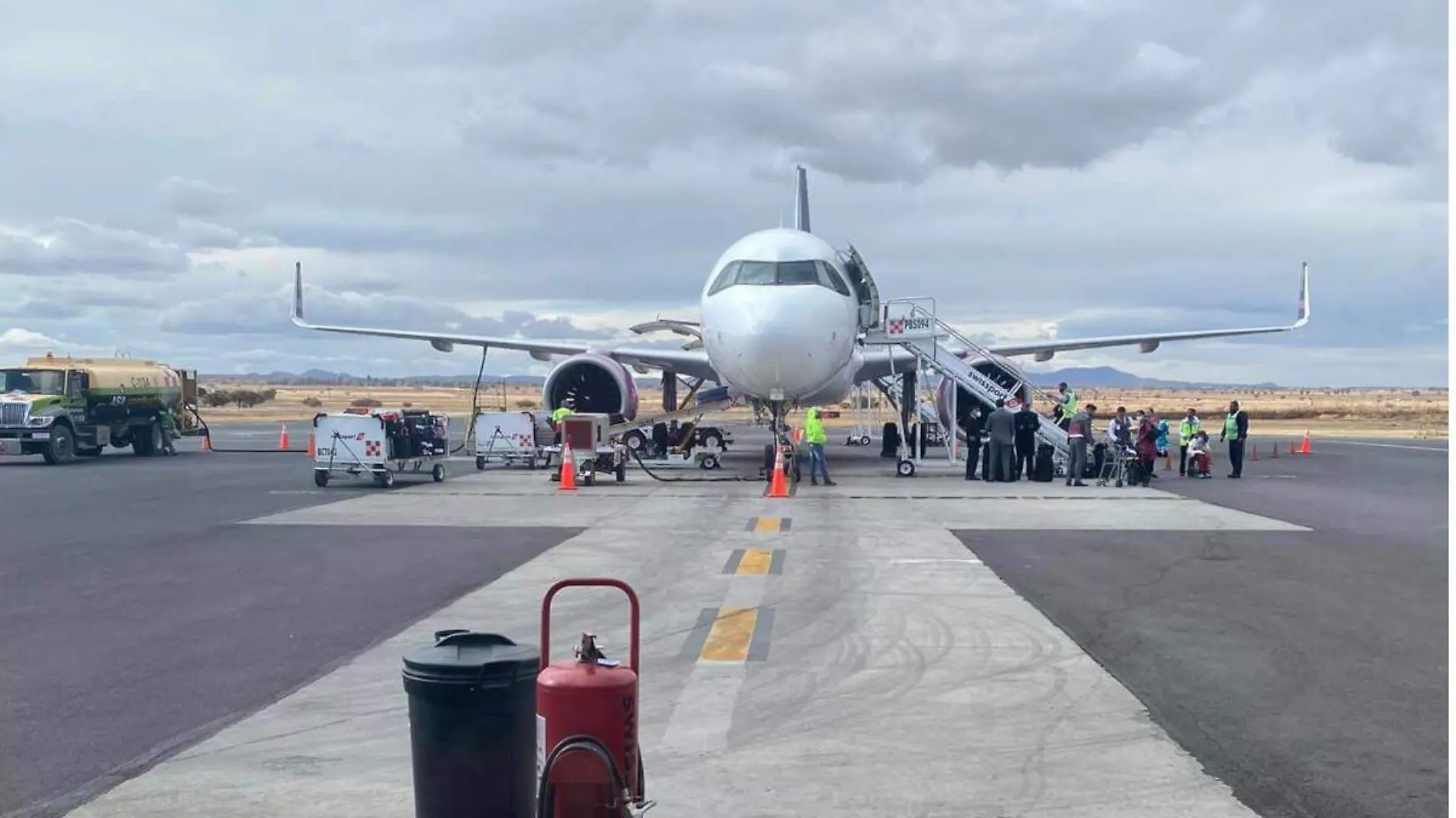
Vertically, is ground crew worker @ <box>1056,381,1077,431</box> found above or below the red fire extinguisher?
above

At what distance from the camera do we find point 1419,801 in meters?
5.27

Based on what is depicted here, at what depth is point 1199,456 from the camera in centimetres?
2595

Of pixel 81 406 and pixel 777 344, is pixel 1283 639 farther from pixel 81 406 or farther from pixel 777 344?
pixel 81 406

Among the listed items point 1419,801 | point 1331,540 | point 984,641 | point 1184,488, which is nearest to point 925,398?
point 1184,488

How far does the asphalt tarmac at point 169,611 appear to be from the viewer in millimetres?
6160

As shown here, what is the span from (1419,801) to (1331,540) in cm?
999

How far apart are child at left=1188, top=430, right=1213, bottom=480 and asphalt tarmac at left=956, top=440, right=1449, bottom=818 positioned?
810cm

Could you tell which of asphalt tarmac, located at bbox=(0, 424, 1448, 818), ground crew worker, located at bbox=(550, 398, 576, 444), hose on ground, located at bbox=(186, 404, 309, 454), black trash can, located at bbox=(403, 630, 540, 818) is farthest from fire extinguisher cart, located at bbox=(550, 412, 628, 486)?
black trash can, located at bbox=(403, 630, 540, 818)

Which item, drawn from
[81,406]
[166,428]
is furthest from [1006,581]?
[166,428]

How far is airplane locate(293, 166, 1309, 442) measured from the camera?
20.2 m

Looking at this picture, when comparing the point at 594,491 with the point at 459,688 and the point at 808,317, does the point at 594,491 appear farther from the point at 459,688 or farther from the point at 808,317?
the point at 459,688

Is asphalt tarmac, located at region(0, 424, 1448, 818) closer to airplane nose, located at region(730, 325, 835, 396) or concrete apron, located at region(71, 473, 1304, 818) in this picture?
concrete apron, located at region(71, 473, 1304, 818)

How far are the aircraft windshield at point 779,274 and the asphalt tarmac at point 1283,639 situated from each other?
7.15 meters

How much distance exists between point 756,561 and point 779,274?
30.1 ft
